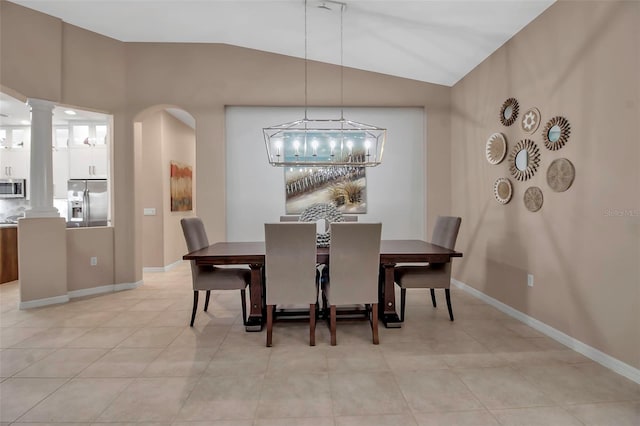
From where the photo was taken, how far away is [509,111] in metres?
3.35

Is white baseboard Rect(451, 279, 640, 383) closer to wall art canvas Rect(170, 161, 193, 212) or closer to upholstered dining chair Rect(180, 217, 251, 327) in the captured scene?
upholstered dining chair Rect(180, 217, 251, 327)

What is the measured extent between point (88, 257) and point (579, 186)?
5.34 m

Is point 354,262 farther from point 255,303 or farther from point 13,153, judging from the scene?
point 13,153

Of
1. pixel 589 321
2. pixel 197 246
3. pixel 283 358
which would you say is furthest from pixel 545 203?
pixel 197 246

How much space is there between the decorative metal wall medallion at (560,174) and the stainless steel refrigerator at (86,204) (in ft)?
19.5

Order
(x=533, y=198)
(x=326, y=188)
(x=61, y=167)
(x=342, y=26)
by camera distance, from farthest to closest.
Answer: (x=61, y=167) → (x=326, y=188) → (x=342, y=26) → (x=533, y=198)

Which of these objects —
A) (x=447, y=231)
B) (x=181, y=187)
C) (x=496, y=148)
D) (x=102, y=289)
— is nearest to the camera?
(x=447, y=231)

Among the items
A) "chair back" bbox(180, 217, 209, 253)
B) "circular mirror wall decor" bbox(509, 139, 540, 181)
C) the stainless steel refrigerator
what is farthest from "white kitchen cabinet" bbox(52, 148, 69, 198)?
"circular mirror wall decor" bbox(509, 139, 540, 181)

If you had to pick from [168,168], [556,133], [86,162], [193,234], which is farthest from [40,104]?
[556,133]

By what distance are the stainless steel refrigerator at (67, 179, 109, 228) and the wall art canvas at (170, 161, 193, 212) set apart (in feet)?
3.51

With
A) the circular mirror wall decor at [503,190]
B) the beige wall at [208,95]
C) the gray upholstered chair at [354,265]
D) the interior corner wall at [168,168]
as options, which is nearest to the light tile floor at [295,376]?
the gray upholstered chair at [354,265]

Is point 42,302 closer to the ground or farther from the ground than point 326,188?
closer to the ground

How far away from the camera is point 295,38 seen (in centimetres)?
407

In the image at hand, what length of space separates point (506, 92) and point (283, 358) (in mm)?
3439
